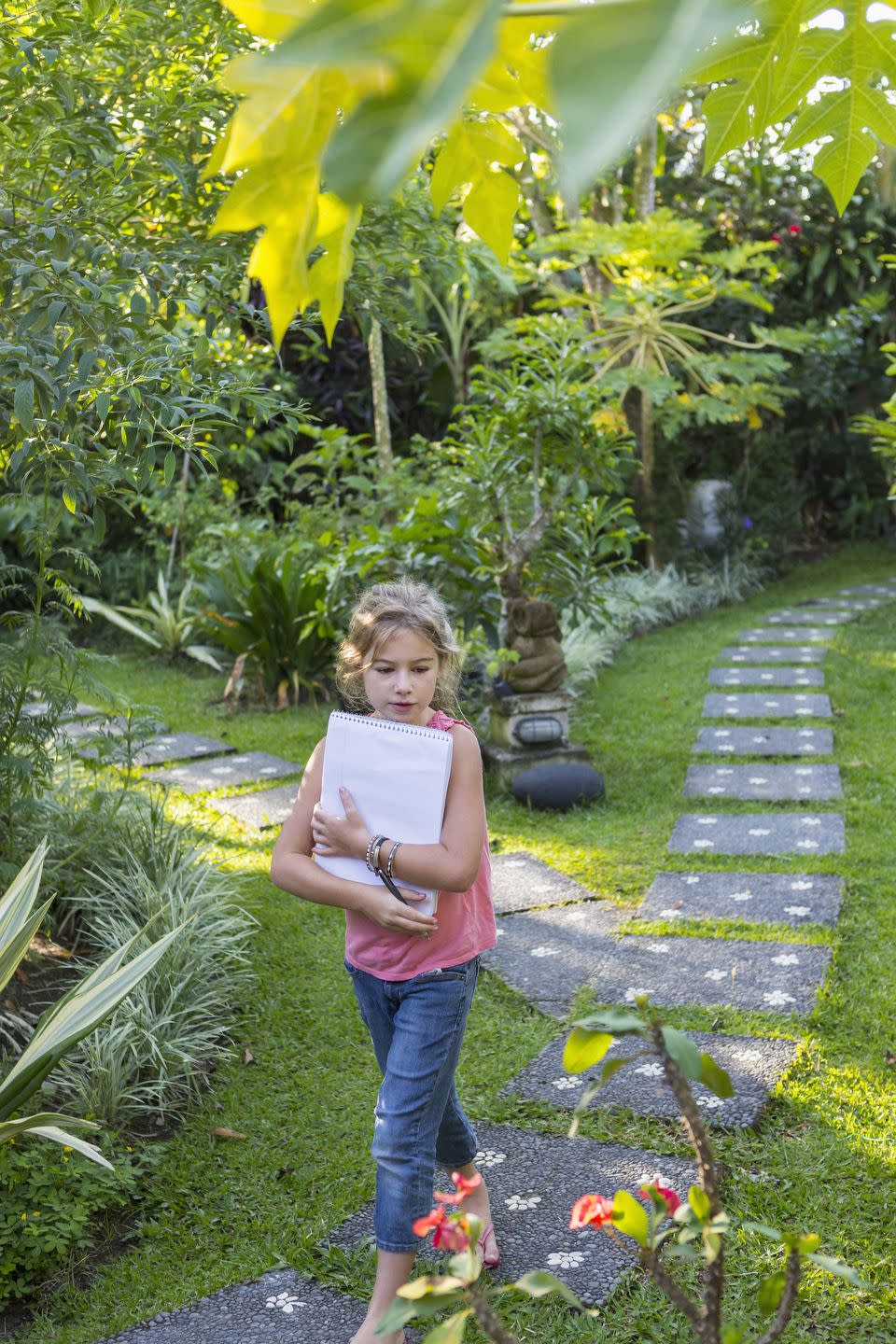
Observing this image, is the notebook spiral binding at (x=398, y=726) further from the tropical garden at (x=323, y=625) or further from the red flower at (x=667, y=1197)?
the red flower at (x=667, y=1197)

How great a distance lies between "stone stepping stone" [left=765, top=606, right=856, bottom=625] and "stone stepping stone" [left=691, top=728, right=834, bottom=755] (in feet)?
8.80

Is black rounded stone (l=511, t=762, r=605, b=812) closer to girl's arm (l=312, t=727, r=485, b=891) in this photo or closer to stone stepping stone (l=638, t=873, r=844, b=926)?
stone stepping stone (l=638, t=873, r=844, b=926)

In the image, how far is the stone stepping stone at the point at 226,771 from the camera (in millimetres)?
5570

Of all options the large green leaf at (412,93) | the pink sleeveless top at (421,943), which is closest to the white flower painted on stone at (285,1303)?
the pink sleeveless top at (421,943)

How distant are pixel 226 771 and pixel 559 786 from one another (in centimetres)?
164

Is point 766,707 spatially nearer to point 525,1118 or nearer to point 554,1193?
point 525,1118

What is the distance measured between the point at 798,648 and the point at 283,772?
353 centimetres

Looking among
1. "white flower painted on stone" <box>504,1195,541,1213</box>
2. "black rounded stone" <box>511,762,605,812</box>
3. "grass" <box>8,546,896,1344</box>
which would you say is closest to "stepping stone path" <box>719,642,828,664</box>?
"grass" <box>8,546,896,1344</box>

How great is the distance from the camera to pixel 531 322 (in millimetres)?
6992

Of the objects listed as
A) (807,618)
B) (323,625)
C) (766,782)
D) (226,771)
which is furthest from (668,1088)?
(807,618)

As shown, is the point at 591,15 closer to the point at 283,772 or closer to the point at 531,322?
the point at 283,772

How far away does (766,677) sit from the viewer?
6973mm

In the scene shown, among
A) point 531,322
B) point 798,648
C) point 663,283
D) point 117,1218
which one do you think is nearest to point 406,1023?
point 117,1218

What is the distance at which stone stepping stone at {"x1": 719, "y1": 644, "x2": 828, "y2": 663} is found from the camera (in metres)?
7.37
